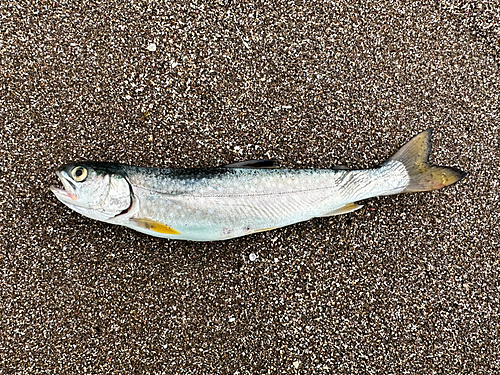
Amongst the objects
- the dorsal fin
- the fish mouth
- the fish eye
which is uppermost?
the dorsal fin

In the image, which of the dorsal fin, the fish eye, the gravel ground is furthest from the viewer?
the gravel ground

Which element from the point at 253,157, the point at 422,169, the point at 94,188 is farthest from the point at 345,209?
the point at 94,188

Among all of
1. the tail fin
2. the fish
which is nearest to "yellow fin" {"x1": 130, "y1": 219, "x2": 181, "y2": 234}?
the fish

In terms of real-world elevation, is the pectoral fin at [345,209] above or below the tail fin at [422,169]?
below

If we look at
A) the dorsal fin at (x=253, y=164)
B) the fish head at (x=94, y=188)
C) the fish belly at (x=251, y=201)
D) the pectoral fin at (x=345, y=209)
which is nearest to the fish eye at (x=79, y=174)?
the fish head at (x=94, y=188)

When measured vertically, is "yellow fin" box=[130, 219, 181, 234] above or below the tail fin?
below

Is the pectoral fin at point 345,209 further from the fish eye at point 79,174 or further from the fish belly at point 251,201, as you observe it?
the fish eye at point 79,174

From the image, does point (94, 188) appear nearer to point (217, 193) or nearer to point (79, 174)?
point (79, 174)

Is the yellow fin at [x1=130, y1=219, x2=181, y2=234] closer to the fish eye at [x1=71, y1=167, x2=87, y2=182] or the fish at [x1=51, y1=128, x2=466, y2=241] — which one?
the fish at [x1=51, y1=128, x2=466, y2=241]
